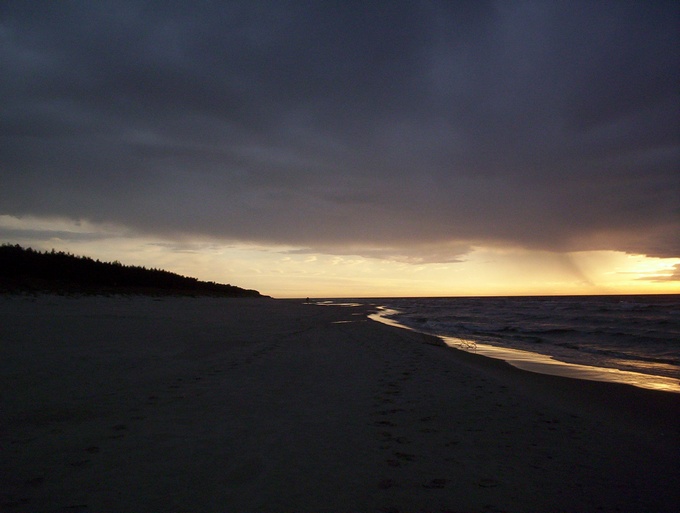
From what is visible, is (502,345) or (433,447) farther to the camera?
(502,345)

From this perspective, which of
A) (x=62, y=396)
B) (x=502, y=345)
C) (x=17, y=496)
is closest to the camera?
(x=17, y=496)

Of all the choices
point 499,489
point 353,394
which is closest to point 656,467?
point 499,489

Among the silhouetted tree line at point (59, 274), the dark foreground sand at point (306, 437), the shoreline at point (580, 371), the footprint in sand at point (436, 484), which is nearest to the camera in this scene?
the dark foreground sand at point (306, 437)

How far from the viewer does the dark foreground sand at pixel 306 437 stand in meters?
3.26

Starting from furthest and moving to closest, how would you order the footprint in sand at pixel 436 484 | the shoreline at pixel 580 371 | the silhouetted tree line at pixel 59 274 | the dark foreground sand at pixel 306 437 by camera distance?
the silhouetted tree line at pixel 59 274
the shoreline at pixel 580 371
the footprint in sand at pixel 436 484
the dark foreground sand at pixel 306 437

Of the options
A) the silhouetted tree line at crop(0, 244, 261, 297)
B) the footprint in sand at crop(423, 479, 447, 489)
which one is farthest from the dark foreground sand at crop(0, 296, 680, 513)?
the silhouetted tree line at crop(0, 244, 261, 297)

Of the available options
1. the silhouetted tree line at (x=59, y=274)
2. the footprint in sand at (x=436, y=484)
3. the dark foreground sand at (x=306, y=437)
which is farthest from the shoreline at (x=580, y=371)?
the silhouetted tree line at (x=59, y=274)

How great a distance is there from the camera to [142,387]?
6137 mm

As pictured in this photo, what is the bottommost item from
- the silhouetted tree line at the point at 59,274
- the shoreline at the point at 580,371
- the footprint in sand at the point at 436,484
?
the shoreline at the point at 580,371

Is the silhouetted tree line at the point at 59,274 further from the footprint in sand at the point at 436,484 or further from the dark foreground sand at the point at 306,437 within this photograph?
the footprint in sand at the point at 436,484

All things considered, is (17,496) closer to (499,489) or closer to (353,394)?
(499,489)

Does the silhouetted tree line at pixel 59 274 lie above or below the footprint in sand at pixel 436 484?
above

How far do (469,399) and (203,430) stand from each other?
15.0ft

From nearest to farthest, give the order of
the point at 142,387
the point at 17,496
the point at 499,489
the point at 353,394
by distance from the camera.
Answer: the point at 17,496
the point at 499,489
the point at 142,387
the point at 353,394
